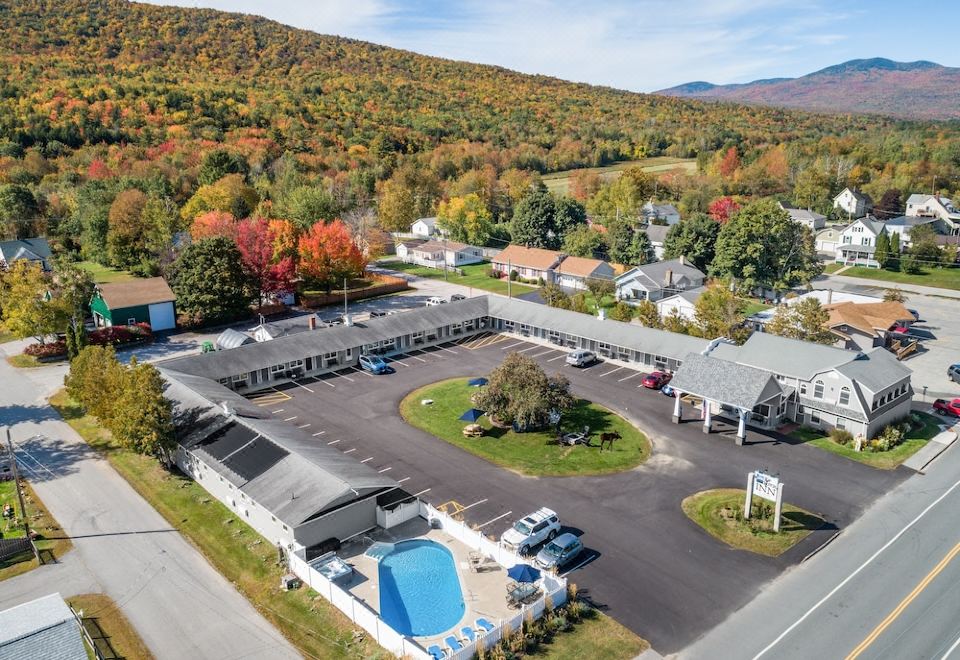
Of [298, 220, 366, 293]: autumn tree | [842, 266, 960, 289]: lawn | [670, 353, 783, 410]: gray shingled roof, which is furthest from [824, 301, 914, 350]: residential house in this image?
[298, 220, 366, 293]: autumn tree

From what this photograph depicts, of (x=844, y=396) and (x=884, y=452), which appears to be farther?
(x=844, y=396)

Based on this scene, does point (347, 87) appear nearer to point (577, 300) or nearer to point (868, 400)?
point (577, 300)

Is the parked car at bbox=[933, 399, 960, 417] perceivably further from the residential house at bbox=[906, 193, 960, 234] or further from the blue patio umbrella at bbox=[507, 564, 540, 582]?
the residential house at bbox=[906, 193, 960, 234]

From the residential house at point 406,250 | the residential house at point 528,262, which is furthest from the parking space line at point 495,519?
the residential house at point 406,250

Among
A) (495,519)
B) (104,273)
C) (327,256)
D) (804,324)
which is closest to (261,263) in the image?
(327,256)

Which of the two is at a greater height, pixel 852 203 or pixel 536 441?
pixel 852 203

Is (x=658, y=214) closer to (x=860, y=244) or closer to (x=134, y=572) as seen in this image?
(x=860, y=244)

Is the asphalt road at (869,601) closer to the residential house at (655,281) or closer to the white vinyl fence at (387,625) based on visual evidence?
the white vinyl fence at (387,625)
